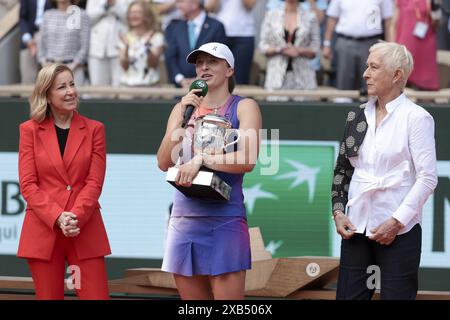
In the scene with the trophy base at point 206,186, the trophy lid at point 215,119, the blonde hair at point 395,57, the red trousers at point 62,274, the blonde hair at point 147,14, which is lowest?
the red trousers at point 62,274

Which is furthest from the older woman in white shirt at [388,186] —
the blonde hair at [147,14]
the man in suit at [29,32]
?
the man in suit at [29,32]

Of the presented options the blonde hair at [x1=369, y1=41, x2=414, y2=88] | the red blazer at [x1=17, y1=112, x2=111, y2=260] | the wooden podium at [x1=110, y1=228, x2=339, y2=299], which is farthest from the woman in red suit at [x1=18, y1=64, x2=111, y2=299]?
the blonde hair at [x1=369, y1=41, x2=414, y2=88]

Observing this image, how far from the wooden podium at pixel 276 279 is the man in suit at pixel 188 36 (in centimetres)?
251

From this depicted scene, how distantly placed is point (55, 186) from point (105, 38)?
405 cm

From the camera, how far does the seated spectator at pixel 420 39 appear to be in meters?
9.61

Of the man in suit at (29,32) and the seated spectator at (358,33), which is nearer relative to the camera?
the seated spectator at (358,33)

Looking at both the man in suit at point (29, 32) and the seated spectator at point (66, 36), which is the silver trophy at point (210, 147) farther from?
the man in suit at point (29, 32)

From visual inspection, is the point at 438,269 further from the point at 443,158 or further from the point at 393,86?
the point at 393,86

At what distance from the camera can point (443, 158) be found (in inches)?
342

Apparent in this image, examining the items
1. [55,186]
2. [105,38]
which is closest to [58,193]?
[55,186]

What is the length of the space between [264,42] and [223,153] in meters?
4.18

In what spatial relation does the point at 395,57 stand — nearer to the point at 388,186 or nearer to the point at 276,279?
the point at 388,186

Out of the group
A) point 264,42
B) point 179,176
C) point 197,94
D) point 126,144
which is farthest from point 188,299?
point 264,42

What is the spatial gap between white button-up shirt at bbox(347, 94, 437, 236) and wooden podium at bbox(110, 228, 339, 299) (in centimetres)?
160
